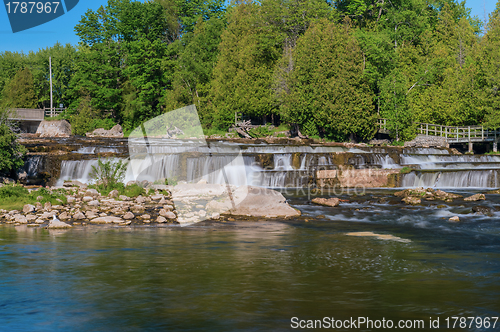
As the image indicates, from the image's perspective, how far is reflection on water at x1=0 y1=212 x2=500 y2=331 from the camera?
28.0ft

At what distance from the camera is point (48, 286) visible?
33.6ft

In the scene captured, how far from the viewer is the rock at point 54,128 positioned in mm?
62812

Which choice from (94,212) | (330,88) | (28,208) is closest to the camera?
(94,212)

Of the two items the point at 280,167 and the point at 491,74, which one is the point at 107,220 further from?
the point at 491,74

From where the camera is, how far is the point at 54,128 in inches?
2495

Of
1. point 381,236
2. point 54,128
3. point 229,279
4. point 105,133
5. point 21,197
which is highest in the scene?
point 54,128

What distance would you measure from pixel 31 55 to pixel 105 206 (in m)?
88.0

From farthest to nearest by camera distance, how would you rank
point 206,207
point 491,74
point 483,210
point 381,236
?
point 491,74 < point 483,210 < point 206,207 < point 381,236

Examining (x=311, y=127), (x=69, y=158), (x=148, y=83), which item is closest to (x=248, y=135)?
(x=311, y=127)

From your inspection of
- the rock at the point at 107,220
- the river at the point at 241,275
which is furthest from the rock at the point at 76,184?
the river at the point at 241,275

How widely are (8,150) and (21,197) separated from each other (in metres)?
6.18

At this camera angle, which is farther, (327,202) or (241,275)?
(327,202)

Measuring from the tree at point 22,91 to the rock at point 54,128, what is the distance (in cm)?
1643

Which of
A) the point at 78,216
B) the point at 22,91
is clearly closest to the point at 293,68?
the point at 78,216
